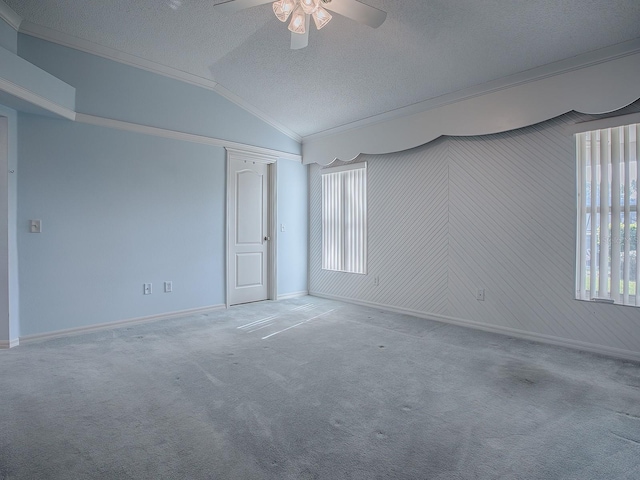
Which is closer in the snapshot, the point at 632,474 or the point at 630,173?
the point at 632,474

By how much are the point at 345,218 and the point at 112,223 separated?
10.6 ft

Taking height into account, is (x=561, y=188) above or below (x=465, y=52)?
below

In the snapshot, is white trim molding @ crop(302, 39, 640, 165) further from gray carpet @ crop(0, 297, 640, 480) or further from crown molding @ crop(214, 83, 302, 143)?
gray carpet @ crop(0, 297, 640, 480)

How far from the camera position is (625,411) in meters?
2.25

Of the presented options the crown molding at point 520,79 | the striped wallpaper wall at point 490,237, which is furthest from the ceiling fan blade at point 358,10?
the striped wallpaper wall at point 490,237

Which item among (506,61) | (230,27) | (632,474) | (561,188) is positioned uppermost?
(230,27)

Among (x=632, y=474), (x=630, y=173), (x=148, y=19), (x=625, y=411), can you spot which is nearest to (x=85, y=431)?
(x=632, y=474)

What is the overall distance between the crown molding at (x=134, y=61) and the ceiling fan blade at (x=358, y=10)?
2.74 m

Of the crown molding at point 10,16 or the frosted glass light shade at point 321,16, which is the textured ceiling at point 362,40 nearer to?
the crown molding at point 10,16

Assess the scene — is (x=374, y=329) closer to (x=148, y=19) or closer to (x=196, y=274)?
(x=196, y=274)

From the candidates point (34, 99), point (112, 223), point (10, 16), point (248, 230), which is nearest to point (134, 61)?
point (10, 16)

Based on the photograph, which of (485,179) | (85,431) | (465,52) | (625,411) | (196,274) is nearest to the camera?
(85,431)

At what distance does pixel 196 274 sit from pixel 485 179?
3.80 metres

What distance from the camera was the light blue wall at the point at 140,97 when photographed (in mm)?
3701
